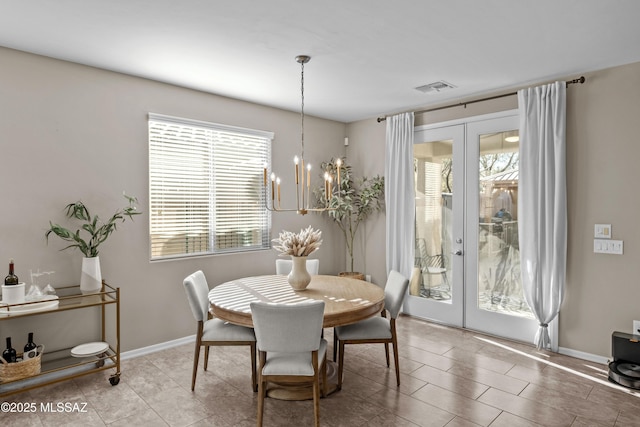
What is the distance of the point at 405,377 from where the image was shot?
3.20 meters

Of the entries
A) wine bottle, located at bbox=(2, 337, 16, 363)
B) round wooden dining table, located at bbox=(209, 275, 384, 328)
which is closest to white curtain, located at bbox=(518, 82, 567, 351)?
round wooden dining table, located at bbox=(209, 275, 384, 328)

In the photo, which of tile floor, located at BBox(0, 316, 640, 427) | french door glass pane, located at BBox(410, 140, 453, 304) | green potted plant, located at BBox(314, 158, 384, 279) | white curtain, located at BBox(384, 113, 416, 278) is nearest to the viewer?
tile floor, located at BBox(0, 316, 640, 427)

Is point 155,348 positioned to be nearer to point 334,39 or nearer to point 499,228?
A: point 334,39

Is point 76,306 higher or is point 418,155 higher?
point 418,155

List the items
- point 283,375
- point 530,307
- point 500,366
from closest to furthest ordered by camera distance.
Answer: point 283,375, point 500,366, point 530,307

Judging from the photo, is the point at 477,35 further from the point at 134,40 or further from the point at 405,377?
the point at 405,377

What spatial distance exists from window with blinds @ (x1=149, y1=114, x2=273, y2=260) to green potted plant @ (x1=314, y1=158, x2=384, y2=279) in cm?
98

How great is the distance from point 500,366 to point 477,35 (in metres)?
2.81

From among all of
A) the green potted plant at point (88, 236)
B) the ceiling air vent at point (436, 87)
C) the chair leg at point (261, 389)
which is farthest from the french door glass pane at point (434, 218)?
the green potted plant at point (88, 236)

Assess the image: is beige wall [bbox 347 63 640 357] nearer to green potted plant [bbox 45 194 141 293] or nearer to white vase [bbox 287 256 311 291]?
white vase [bbox 287 256 311 291]

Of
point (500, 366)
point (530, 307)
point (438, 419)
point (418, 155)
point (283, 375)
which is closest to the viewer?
point (283, 375)

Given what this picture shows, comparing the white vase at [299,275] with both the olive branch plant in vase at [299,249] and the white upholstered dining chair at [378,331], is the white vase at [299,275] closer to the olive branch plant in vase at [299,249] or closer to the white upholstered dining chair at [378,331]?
the olive branch plant in vase at [299,249]

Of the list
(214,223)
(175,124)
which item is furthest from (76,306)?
(175,124)

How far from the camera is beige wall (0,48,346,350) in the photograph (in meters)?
3.02
